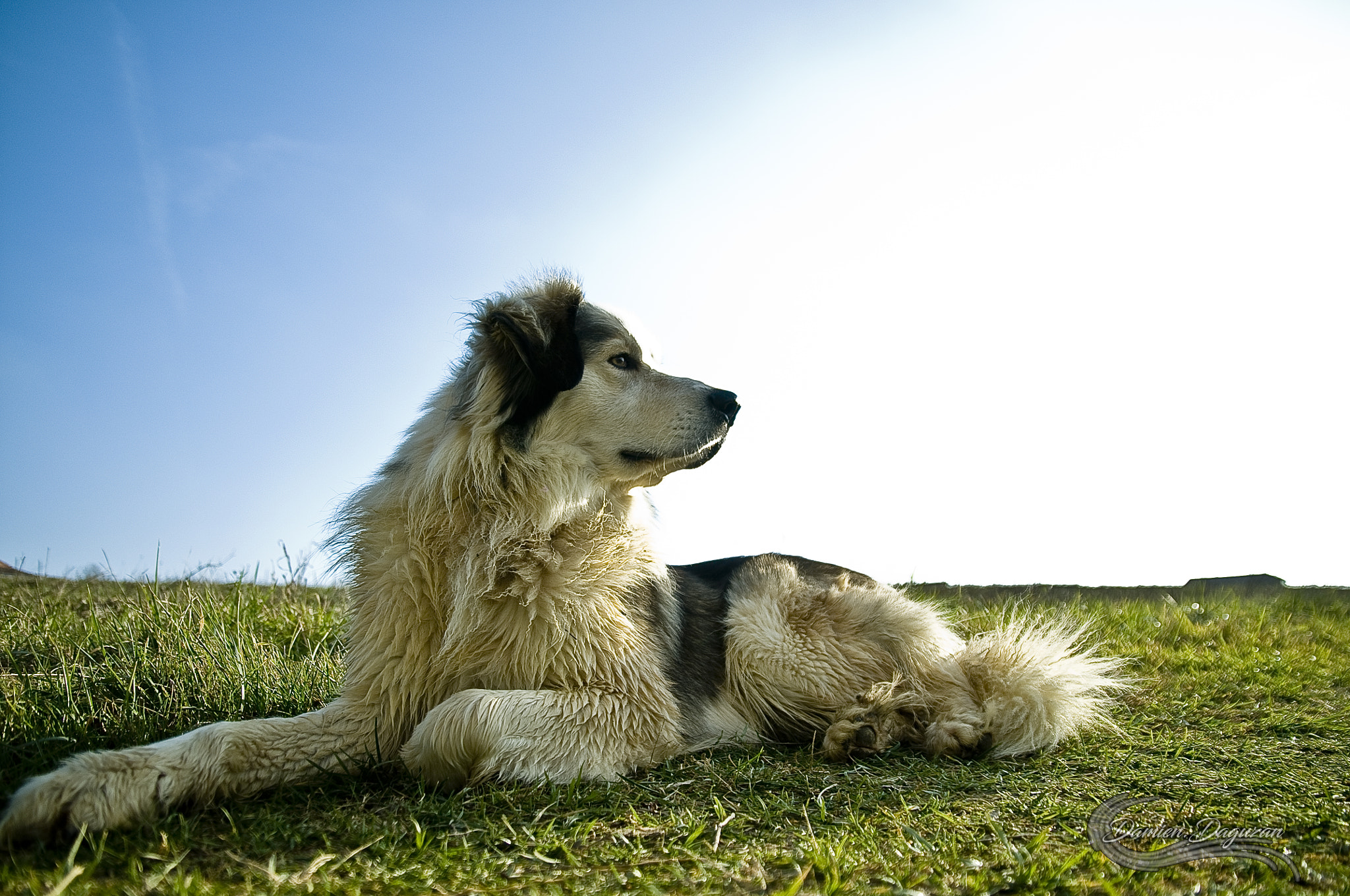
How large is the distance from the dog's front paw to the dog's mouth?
2.23 meters

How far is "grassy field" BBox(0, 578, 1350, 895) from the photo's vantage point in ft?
7.29

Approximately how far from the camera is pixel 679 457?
4.00 meters

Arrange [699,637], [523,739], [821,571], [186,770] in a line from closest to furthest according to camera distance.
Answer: [186,770] → [523,739] → [699,637] → [821,571]

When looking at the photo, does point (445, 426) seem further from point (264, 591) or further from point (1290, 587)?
point (1290, 587)

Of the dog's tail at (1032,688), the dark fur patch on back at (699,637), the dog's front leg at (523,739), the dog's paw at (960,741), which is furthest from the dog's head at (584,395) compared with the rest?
the dog's tail at (1032,688)

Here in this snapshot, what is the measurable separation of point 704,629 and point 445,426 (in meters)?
1.79

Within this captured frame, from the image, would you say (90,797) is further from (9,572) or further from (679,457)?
(9,572)

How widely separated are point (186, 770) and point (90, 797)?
30 centimetres

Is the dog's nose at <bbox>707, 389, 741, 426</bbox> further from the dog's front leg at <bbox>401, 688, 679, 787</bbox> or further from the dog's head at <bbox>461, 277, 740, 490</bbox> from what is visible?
the dog's front leg at <bbox>401, 688, 679, 787</bbox>

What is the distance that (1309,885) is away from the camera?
7.20 ft

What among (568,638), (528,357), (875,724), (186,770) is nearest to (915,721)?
(875,724)

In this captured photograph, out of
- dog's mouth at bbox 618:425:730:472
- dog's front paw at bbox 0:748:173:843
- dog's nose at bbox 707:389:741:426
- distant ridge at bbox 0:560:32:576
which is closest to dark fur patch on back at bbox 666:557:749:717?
dog's mouth at bbox 618:425:730:472

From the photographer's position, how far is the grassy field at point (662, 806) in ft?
7.29

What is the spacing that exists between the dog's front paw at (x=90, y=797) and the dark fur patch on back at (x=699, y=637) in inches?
82.8
